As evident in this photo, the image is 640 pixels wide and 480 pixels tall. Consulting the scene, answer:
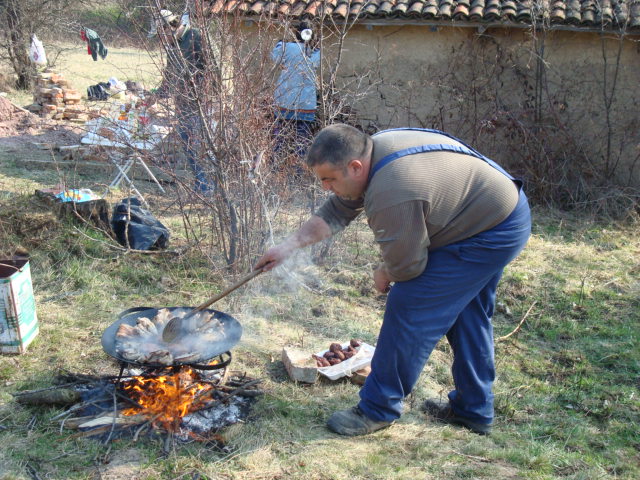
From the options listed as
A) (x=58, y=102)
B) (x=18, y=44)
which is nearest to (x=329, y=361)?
(x=58, y=102)

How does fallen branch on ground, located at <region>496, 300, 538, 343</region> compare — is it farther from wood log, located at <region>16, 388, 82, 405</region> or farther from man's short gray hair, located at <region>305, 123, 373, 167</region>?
wood log, located at <region>16, 388, 82, 405</region>

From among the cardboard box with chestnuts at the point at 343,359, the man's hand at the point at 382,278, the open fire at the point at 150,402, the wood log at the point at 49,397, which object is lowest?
the cardboard box with chestnuts at the point at 343,359

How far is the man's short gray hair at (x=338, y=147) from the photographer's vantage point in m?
3.02

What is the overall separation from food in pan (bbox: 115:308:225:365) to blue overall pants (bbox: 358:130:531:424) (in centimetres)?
103

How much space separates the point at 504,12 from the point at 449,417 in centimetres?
751

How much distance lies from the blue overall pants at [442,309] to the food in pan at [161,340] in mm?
1031

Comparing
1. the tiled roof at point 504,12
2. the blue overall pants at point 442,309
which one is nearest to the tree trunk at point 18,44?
the tiled roof at point 504,12

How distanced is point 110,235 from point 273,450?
381 centimetres

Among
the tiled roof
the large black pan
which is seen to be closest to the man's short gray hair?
the large black pan

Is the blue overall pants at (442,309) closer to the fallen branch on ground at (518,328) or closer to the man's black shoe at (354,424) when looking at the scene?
the man's black shoe at (354,424)

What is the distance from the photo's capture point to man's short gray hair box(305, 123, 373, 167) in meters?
3.02

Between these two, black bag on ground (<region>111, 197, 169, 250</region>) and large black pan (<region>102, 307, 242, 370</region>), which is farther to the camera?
black bag on ground (<region>111, 197, 169, 250</region>)

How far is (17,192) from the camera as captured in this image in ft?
24.7

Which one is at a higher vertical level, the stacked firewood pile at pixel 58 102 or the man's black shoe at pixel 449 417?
the stacked firewood pile at pixel 58 102
